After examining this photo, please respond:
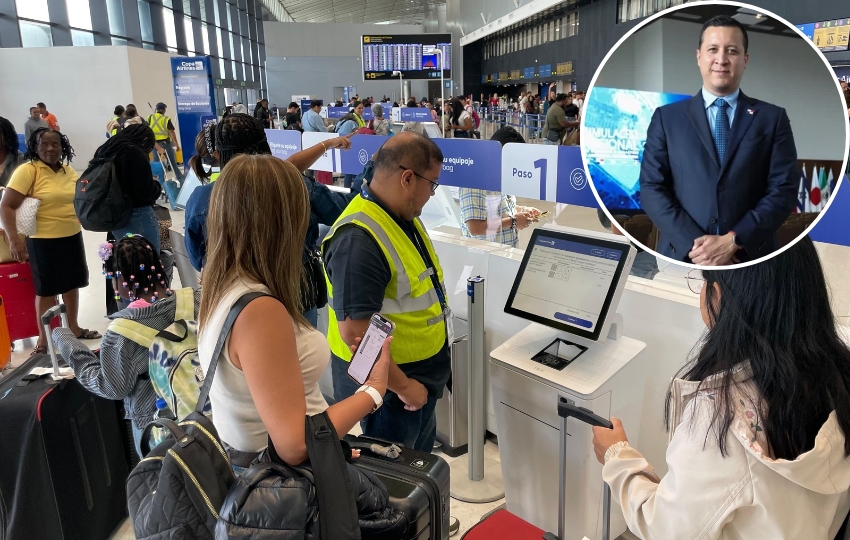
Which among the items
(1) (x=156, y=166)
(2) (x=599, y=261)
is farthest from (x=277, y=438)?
(1) (x=156, y=166)

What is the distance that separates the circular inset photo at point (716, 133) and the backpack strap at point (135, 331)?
1.56 metres

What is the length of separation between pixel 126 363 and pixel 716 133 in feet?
5.82

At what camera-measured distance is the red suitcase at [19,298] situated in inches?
153

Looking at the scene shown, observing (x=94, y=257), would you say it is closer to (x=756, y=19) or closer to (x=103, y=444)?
(x=103, y=444)

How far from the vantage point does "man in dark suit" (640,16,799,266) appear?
58 centimetres

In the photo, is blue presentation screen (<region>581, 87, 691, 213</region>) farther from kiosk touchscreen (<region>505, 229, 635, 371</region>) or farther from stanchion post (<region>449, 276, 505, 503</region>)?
stanchion post (<region>449, 276, 505, 503</region>)

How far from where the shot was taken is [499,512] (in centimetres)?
233

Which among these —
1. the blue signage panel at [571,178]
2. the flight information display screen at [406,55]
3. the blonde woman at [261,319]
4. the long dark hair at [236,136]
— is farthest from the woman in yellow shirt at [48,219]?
the flight information display screen at [406,55]

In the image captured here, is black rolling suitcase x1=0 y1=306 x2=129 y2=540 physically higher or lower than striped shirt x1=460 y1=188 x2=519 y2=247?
lower

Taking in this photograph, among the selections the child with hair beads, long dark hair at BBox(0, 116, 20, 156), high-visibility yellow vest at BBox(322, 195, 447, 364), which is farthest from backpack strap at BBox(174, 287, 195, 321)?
long dark hair at BBox(0, 116, 20, 156)

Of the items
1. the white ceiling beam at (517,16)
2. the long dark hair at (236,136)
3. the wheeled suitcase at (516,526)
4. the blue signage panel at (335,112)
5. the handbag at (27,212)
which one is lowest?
→ the wheeled suitcase at (516,526)

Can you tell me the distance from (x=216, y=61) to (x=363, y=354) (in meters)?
29.0

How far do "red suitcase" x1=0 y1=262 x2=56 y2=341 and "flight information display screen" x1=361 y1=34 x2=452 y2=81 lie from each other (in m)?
7.26

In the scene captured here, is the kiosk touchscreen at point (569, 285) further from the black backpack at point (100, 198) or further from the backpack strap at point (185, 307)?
the black backpack at point (100, 198)
